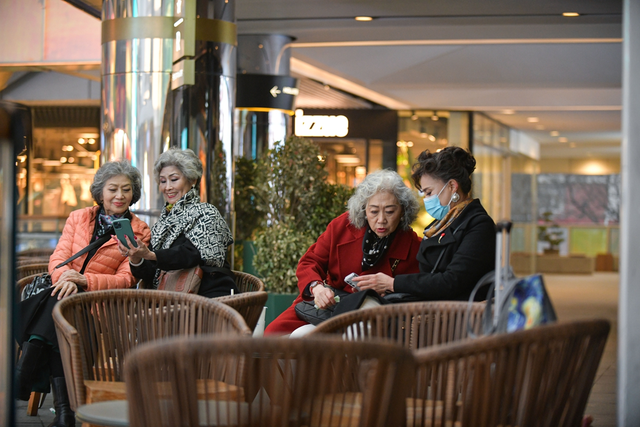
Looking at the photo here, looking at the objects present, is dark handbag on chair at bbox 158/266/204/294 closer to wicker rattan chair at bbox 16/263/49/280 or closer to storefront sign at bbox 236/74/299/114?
wicker rattan chair at bbox 16/263/49/280

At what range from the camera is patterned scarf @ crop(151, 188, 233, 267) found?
342cm

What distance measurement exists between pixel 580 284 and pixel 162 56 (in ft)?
40.3

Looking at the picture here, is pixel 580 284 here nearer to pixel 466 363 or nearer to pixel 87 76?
pixel 87 76

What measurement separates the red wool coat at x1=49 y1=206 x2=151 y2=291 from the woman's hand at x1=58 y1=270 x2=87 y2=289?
63mm

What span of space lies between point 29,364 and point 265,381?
7.11ft

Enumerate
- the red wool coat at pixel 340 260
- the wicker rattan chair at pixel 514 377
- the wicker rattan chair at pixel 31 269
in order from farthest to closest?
1. the wicker rattan chair at pixel 31 269
2. the red wool coat at pixel 340 260
3. the wicker rattan chair at pixel 514 377

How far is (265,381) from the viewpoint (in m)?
1.42

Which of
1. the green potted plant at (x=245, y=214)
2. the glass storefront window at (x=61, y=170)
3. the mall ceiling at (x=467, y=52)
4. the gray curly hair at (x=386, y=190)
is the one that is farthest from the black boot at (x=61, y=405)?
the glass storefront window at (x=61, y=170)

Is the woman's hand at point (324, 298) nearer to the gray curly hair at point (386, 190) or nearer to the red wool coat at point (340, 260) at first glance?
the red wool coat at point (340, 260)

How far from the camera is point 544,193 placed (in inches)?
904

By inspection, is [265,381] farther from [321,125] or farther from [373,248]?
[321,125]

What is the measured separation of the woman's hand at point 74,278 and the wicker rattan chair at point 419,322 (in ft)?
4.96

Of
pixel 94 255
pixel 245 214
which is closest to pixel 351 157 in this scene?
pixel 245 214

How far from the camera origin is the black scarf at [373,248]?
3270 mm
